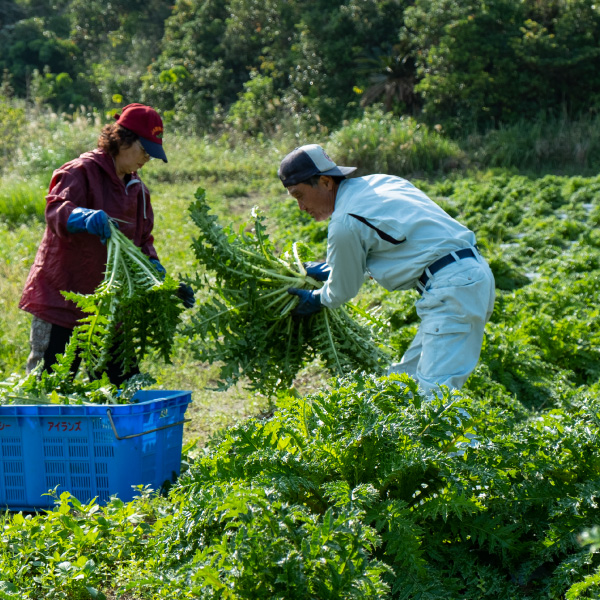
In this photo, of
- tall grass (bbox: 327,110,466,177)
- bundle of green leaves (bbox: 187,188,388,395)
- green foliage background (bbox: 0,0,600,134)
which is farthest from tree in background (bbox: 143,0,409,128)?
bundle of green leaves (bbox: 187,188,388,395)

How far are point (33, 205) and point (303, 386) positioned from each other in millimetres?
6867

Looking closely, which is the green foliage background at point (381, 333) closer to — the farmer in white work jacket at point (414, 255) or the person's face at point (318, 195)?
the farmer in white work jacket at point (414, 255)

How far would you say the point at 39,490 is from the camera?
12.2 ft

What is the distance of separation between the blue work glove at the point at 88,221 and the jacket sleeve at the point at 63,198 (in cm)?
5

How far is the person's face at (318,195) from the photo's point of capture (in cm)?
370

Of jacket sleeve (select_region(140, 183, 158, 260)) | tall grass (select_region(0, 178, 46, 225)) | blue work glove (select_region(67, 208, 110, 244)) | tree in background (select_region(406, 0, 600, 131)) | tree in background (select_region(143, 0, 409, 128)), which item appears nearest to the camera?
blue work glove (select_region(67, 208, 110, 244))

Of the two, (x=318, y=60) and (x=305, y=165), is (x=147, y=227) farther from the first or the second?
(x=318, y=60)

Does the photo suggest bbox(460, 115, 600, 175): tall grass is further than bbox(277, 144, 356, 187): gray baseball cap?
Yes

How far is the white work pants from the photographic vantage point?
346 centimetres

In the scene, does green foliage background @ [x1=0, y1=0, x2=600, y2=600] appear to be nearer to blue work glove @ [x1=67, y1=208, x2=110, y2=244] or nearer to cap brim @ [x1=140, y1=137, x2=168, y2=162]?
cap brim @ [x1=140, y1=137, x2=168, y2=162]

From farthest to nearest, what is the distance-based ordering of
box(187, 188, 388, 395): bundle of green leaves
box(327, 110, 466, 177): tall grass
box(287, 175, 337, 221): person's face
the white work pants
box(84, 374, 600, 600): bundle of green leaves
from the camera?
1. box(327, 110, 466, 177): tall grass
2. box(187, 188, 388, 395): bundle of green leaves
3. box(287, 175, 337, 221): person's face
4. the white work pants
5. box(84, 374, 600, 600): bundle of green leaves

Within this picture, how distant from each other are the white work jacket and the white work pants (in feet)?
0.40

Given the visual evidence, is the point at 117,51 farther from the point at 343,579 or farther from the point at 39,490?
the point at 343,579

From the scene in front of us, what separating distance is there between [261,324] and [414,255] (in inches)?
51.3
